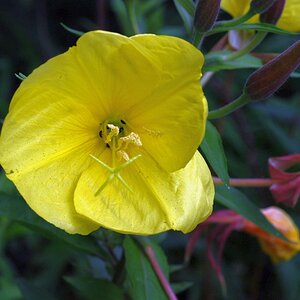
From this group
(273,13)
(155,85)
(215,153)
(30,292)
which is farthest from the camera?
(30,292)

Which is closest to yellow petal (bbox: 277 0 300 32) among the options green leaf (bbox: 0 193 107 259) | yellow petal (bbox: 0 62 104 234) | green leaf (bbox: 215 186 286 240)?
green leaf (bbox: 215 186 286 240)

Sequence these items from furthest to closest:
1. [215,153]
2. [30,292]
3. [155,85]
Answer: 1. [30,292]
2. [215,153]
3. [155,85]

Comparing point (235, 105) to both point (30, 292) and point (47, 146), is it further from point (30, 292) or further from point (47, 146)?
point (30, 292)

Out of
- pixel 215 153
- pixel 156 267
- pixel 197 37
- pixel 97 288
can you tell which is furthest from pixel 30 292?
pixel 197 37

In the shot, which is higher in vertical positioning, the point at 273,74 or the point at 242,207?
the point at 273,74

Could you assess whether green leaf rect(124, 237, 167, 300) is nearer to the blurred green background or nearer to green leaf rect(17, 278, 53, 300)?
green leaf rect(17, 278, 53, 300)

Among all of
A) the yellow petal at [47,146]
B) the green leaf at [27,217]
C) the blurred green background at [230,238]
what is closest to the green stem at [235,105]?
the yellow petal at [47,146]
